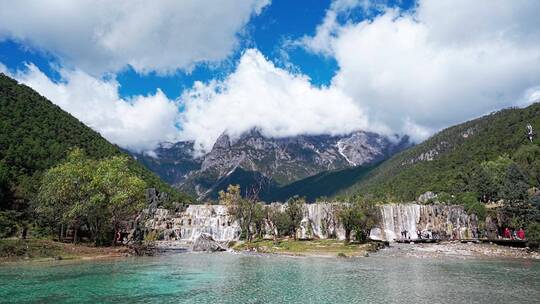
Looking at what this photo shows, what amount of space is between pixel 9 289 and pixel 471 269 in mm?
40743

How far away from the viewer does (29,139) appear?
9644 centimetres

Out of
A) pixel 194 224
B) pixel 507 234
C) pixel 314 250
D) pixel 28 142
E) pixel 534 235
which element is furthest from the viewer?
pixel 194 224

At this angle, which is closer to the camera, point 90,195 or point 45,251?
point 45,251

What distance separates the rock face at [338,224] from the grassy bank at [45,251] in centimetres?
5014

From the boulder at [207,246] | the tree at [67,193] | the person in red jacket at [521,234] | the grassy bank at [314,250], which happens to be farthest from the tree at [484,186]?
the tree at [67,193]

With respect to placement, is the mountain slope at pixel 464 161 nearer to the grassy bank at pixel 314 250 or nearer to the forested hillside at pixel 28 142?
the grassy bank at pixel 314 250

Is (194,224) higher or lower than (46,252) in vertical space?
higher

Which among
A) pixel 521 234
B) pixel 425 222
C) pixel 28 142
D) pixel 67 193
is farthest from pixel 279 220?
pixel 28 142

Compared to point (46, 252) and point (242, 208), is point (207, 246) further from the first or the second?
point (46, 252)

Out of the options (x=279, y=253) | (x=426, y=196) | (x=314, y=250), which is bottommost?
(x=279, y=253)

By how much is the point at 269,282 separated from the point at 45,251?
3139cm

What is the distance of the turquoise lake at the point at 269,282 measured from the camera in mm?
27453

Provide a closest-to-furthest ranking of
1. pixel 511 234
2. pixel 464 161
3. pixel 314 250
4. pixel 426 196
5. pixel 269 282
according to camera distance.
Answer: pixel 269 282 < pixel 314 250 < pixel 511 234 < pixel 426 196 < pixel 464 161

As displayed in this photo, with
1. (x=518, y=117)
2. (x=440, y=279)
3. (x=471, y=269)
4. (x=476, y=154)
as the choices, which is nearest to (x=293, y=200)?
(x=471, y=269)
